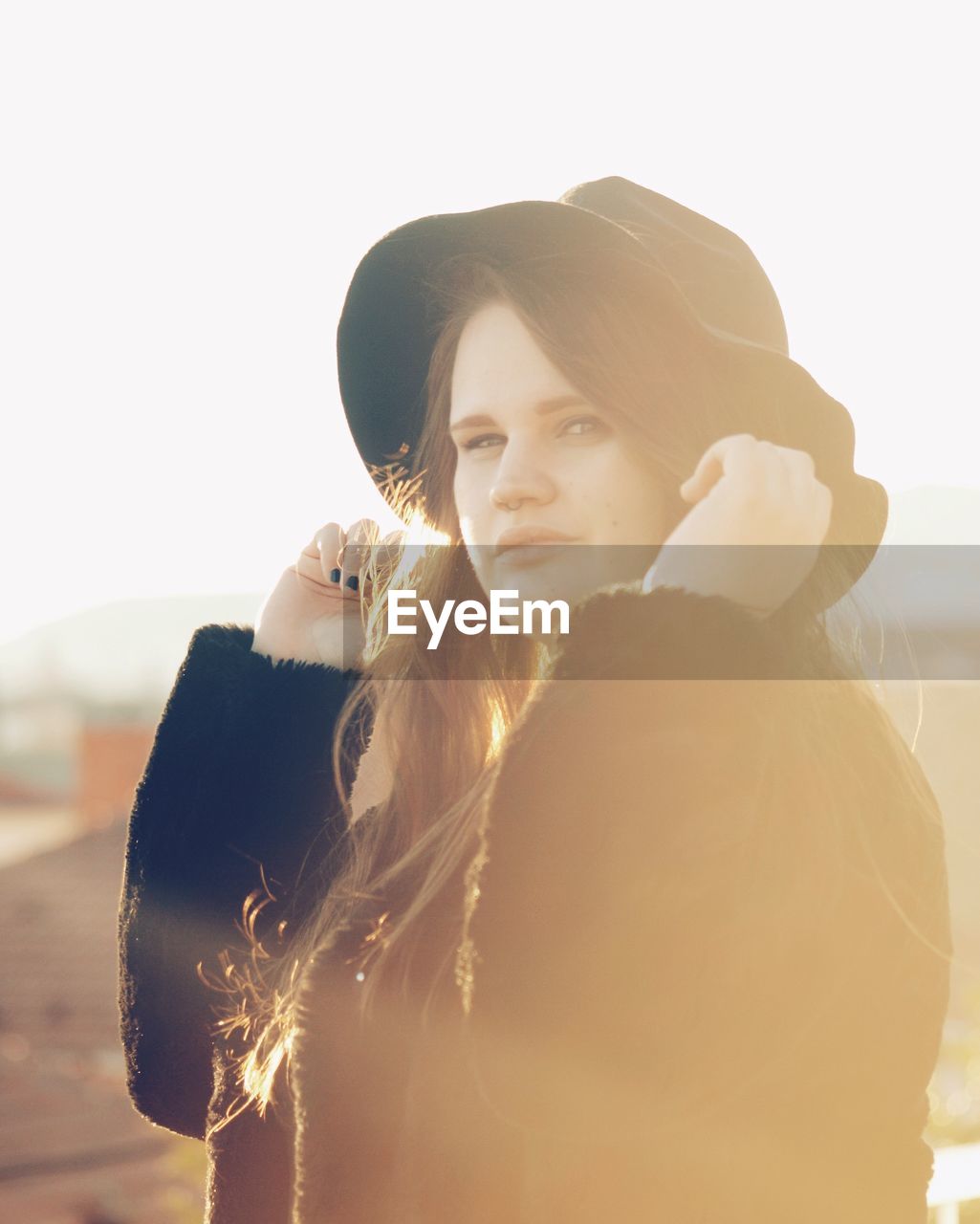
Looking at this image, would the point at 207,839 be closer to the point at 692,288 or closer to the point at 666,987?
the point at 666,987

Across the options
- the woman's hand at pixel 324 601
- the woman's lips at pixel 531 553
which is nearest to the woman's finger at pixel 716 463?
the woman's lips at pixel 531 553

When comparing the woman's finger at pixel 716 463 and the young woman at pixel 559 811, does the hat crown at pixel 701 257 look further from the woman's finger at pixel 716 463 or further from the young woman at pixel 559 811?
the woman's finger at pixel 716 463

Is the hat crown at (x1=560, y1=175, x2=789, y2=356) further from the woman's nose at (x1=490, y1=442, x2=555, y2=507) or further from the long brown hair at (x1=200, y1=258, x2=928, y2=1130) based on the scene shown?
the woman's nose at (x1=490, y1=442, x2=555, y2=507)

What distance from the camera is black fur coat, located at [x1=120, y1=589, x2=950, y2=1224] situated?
1.05 meters

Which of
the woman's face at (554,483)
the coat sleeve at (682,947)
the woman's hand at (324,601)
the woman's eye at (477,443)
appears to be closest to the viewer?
the coat sleeve at (682,947)

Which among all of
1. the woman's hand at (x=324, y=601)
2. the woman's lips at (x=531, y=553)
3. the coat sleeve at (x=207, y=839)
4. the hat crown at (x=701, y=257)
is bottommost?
the coat sleeve at (x=207, y=839)

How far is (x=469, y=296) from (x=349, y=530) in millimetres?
379

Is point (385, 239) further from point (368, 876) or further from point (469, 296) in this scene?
point (368, 876)

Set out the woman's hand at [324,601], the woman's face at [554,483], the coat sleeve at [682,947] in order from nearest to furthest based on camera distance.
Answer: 1. the coat sleeve at [682,947]
2. the woman's face at [554,483]
3. the woman's hand at [324,601]

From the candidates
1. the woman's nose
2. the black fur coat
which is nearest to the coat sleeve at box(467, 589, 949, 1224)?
the black fur coat

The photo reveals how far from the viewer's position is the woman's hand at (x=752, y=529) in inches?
43.5

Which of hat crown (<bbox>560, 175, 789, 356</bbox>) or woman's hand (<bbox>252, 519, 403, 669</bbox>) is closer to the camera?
hat crown (<bbox>560, 175, 789, 356</bbox>)

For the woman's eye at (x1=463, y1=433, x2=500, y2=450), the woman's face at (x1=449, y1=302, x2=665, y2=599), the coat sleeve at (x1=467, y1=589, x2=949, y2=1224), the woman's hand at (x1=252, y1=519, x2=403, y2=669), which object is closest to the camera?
the coat sleeve at (x1=467, y1=589, x2=949, y2=1224)

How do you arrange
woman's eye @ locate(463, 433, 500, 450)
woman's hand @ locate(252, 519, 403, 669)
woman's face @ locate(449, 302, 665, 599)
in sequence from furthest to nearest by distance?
woman's hand @ locate(252, 519, 403, 669), woman's eye @ locate(463, 433, 500, 450), woman's face @ locate(449, 302, 665, 599)
